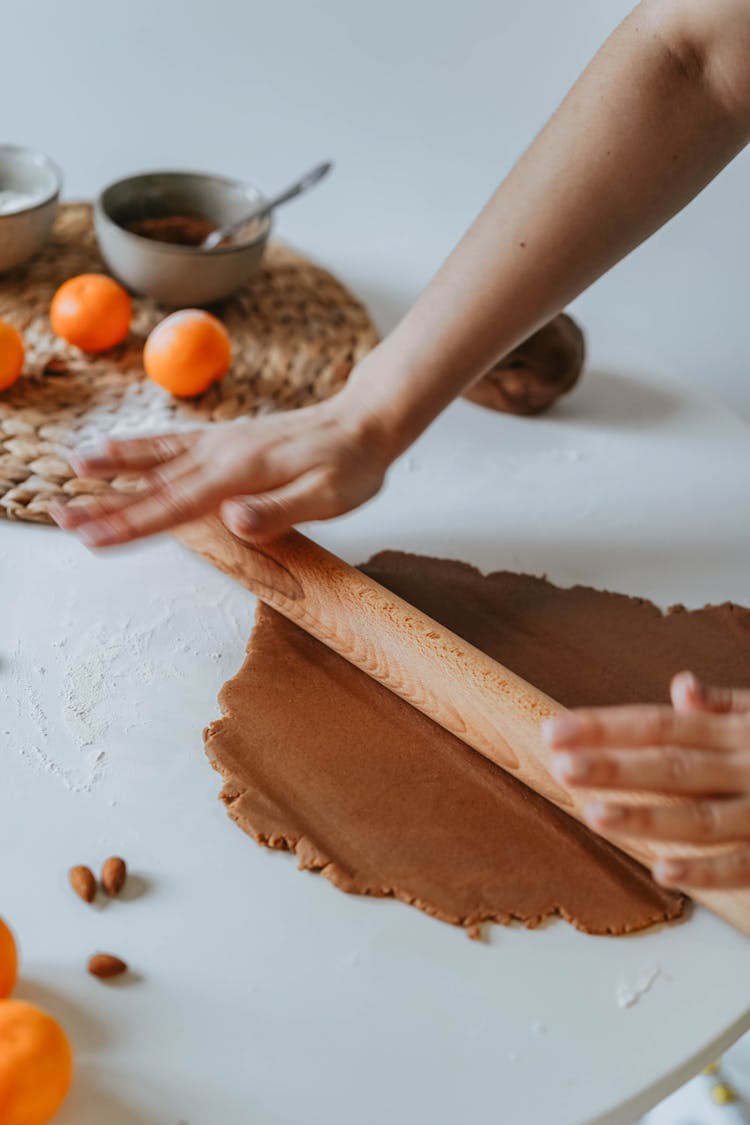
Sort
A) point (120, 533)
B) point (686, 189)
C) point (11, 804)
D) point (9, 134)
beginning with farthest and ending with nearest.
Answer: point (9, 134), point (686, 189), point (120, 533), point (11, 804)

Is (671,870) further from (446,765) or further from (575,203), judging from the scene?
(575,203)

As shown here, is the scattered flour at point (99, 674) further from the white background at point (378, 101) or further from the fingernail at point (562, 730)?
the white background at point (378, 101)

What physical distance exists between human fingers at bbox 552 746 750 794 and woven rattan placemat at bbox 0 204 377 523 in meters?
0.59

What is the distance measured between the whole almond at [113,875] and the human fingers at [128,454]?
0.36 m

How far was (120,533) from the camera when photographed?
0.99 meters

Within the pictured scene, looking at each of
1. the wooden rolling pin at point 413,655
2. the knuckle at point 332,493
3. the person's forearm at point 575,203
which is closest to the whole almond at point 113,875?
the wooden rolling pin at point 413,655

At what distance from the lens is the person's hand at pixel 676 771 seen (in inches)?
30.2

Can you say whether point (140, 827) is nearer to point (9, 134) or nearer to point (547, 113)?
point (9, 134)

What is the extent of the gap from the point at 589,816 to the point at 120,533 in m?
0.45

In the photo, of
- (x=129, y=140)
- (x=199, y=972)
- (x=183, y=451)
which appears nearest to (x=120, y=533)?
(x=183, y=451)

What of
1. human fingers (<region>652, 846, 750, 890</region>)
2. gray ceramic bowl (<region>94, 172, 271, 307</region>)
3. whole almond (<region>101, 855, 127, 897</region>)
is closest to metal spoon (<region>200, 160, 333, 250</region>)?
gray ceramic bowl (<region>94, 172, 271, 307</region>)

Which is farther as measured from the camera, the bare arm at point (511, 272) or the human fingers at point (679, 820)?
the bare arm at point (511, 272)

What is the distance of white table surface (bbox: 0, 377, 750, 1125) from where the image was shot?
0.74 meters

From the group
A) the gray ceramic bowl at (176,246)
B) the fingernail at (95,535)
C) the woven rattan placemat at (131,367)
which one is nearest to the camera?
the fingernail at (95,535)
